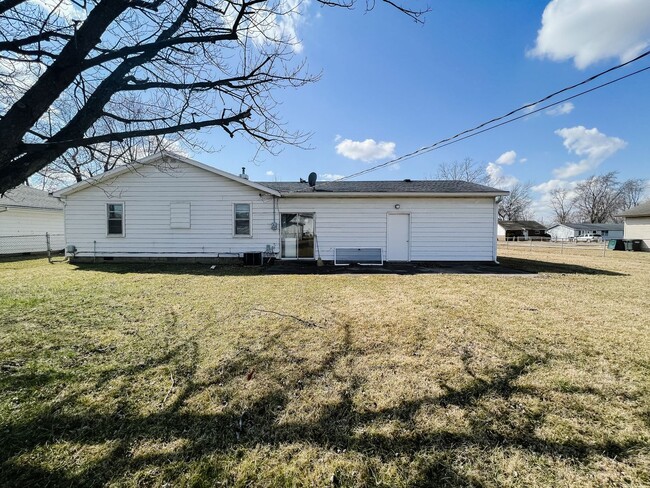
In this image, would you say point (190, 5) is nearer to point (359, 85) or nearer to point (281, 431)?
point (281, 431)

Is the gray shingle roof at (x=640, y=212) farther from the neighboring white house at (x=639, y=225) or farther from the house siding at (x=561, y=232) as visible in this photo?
the house siding at (x=561, y=232)

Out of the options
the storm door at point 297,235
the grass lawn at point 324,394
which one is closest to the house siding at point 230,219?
the storm door at point 297,235

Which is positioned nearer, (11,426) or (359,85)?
(11,426)

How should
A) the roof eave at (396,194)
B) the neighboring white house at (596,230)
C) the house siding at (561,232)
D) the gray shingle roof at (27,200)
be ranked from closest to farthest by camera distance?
the roof eave at (396,194) < the gray shingle roof at (27,200) < the neighboring white house at (596,230) < the house siding at (561,232)

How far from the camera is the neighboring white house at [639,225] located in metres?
23.7

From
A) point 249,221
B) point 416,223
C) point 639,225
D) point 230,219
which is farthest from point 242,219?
point 639,225

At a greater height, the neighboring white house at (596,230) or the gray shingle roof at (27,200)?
the gray shingle roof at (27,200)

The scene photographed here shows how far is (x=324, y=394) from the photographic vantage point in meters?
2.68

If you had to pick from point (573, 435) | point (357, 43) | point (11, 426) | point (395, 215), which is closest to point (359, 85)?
point (357, 43)

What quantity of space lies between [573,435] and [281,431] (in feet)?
7.25

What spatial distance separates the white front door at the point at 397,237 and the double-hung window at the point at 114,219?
35.8ft

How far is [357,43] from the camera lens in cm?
591

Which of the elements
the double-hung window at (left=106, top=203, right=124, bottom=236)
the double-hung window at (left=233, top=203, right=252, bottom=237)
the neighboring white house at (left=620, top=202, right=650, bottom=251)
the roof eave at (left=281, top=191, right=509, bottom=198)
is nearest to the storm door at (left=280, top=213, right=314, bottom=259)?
the roof eave at (left=281, top=191, right=509, bottom=198)

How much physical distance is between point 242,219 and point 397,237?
21.1 ft
